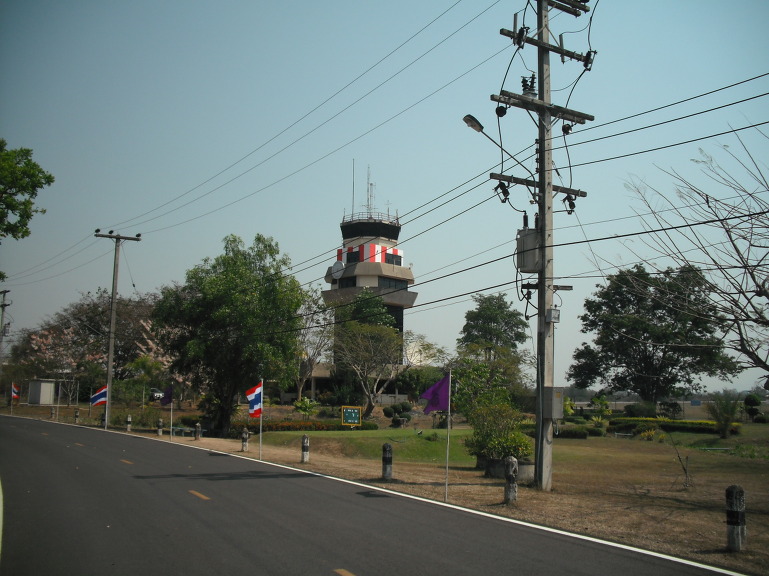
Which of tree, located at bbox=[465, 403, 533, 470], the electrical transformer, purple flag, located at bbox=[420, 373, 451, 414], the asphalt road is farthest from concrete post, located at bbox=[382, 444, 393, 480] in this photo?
the electrical transformer

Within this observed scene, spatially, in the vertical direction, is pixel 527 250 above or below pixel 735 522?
above

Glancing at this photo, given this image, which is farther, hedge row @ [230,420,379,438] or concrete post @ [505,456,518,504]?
hedge row @ [230,420,379,438]

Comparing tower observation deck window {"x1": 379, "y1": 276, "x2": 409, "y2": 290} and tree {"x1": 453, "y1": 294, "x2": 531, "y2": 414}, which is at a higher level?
tower observation deck window {"x1": 379, "y1": 276, "x2": 409, "y2": 290}

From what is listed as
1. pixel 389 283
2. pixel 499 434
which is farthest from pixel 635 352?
pixel 499 434

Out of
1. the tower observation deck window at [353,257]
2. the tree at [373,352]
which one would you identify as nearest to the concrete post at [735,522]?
the tree at [373,352]

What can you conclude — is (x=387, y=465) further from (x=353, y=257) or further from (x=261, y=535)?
(x=353, y=257)

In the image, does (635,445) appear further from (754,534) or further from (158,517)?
(158,517)

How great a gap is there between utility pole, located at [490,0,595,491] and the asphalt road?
4741 millimetres

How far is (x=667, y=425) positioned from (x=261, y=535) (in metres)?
44.8

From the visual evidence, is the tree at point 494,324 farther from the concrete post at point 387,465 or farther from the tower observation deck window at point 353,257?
the concrete post at point 387,465

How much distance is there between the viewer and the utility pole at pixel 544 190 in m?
16.2

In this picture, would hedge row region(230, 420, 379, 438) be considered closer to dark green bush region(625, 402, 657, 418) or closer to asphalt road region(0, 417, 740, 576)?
asphalt road region(0, 417, 740, 576)

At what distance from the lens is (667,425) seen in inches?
1857

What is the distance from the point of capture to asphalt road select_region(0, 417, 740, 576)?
766cm
